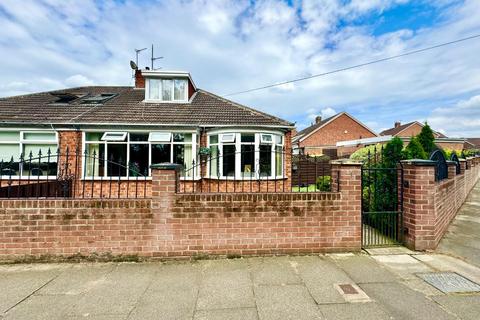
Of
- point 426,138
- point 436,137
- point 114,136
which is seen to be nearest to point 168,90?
point 114,136

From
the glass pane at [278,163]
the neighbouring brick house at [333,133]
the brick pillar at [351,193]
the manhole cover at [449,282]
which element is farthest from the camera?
the neighbouring brick house at [333,133]

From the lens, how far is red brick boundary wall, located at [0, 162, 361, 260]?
12.9 feet

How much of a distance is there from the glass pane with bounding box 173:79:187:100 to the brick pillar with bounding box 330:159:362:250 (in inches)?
375

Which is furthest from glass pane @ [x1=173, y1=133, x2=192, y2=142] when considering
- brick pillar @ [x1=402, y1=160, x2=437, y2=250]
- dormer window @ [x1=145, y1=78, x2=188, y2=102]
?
brick pillar @ [x1=402, y1=160, x2=437, y2=250]

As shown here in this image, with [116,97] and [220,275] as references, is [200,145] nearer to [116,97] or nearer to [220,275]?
[116,97]

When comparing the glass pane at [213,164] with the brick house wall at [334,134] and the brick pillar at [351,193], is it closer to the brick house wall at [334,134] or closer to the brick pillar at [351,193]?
the brick pillar at [351,193]

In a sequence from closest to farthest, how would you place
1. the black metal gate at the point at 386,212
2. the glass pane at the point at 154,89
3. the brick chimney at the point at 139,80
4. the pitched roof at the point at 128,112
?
1. the black metal gate at the point at 386,212
2. the pitched roof at the point at 128,112
3. the glass pane at the point at 154,89
4. the brick chimney at the point at 139,80

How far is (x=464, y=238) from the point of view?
17.2 ft

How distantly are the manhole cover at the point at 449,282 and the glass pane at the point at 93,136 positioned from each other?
10.6 m

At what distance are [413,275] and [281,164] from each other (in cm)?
684

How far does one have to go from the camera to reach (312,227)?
4250 millimetres

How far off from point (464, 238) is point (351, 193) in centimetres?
313

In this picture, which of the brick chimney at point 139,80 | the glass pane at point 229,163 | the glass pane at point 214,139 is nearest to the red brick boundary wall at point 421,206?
the glass pane at point 229,163

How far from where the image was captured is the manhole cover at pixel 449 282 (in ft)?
10.4
